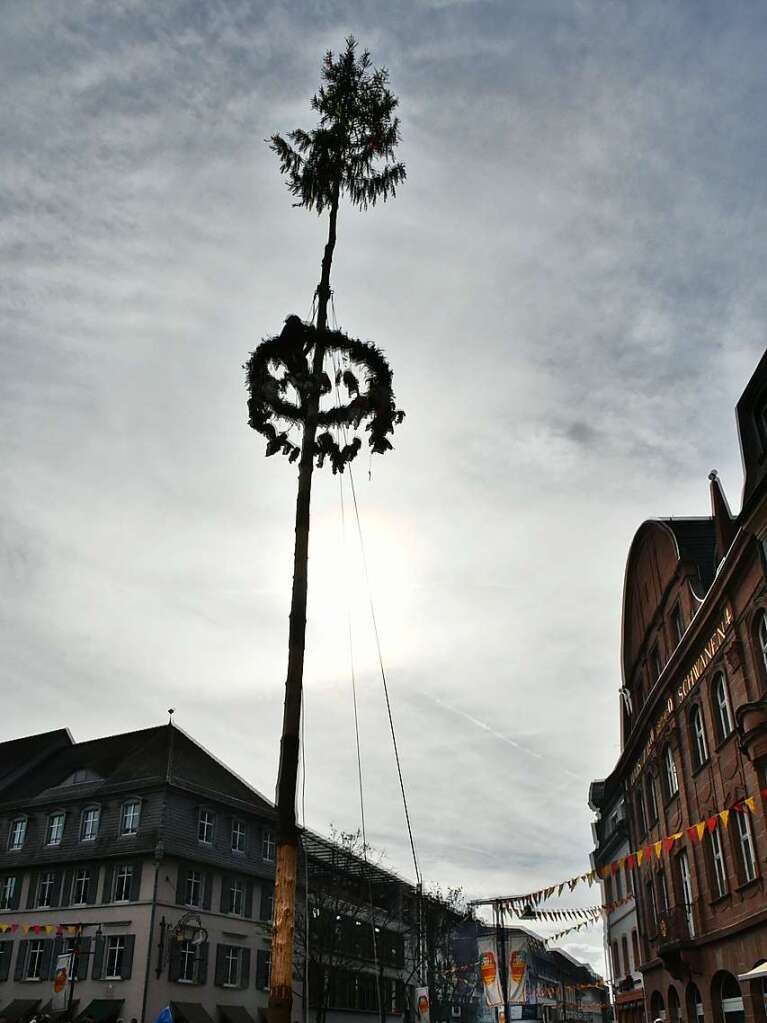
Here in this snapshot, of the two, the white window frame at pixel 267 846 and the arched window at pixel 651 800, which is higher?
the white window frame at pixel 267 846

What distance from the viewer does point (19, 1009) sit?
143 ft

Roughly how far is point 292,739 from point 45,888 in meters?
42.1

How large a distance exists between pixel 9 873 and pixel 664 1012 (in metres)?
35.4

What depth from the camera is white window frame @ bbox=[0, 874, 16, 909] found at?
161ft

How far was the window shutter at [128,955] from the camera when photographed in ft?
136

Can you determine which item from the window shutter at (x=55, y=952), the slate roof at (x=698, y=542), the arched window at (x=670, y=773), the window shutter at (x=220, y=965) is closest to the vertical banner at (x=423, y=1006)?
the arched window at (x=670, y=773)

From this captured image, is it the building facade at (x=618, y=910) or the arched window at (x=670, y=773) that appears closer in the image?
the arched window at (x=670, y=773)

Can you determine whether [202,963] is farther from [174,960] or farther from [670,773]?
[670,773]

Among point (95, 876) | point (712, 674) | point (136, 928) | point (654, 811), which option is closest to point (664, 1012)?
point (654, 811)

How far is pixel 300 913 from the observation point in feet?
168

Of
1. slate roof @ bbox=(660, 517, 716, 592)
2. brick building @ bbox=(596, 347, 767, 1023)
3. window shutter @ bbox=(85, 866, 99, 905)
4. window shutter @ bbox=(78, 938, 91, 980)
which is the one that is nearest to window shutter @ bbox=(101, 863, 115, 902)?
window shutter @ bbox=(85, 866, 99, 905)

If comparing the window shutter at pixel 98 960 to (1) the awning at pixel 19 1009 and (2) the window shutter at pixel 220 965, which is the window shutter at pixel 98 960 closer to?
(1) the awning at pixel 19 1009

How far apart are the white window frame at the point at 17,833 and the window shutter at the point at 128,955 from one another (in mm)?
11528

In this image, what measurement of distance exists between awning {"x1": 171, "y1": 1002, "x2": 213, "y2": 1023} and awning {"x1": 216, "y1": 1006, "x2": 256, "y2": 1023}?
1.10 m
